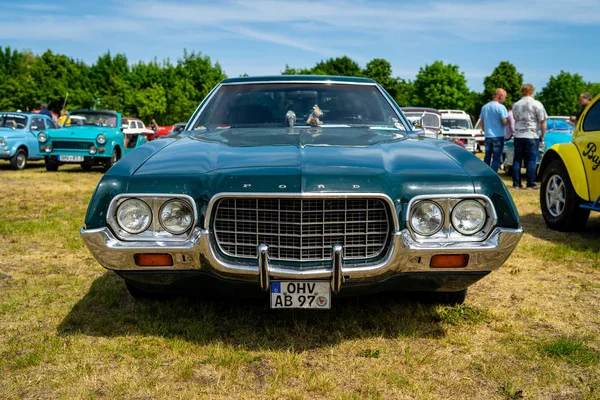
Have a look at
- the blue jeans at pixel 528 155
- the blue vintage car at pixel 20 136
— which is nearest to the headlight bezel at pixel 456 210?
the blue jeans at pixel 528 155

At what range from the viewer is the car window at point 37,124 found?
1569cm

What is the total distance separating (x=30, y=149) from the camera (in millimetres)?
15219

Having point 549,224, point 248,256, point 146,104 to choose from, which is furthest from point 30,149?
point 146,104

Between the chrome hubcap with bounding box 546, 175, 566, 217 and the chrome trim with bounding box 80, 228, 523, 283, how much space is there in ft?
12.5

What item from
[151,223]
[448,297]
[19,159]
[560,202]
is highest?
[151,223]

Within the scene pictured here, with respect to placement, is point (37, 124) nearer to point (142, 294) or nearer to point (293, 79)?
point (293, 79)

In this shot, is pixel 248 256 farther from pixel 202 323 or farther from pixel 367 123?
pixel 367 123

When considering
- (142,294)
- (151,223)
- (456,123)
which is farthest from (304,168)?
(456,123)

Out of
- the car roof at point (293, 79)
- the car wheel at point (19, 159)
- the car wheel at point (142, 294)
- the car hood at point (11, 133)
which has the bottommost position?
the car wheel at point (142, 294)

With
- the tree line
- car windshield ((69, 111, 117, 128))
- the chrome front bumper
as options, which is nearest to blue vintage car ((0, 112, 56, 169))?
car windshield ((69, 111, 117, 128))

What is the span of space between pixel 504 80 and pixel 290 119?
66.3 meters

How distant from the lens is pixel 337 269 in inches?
110

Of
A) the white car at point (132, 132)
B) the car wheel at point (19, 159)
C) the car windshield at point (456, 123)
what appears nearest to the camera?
the car wheel at point (19, 159)

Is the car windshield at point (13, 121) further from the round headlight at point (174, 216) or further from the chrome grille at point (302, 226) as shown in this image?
the chrome grille at point (302, 226)
